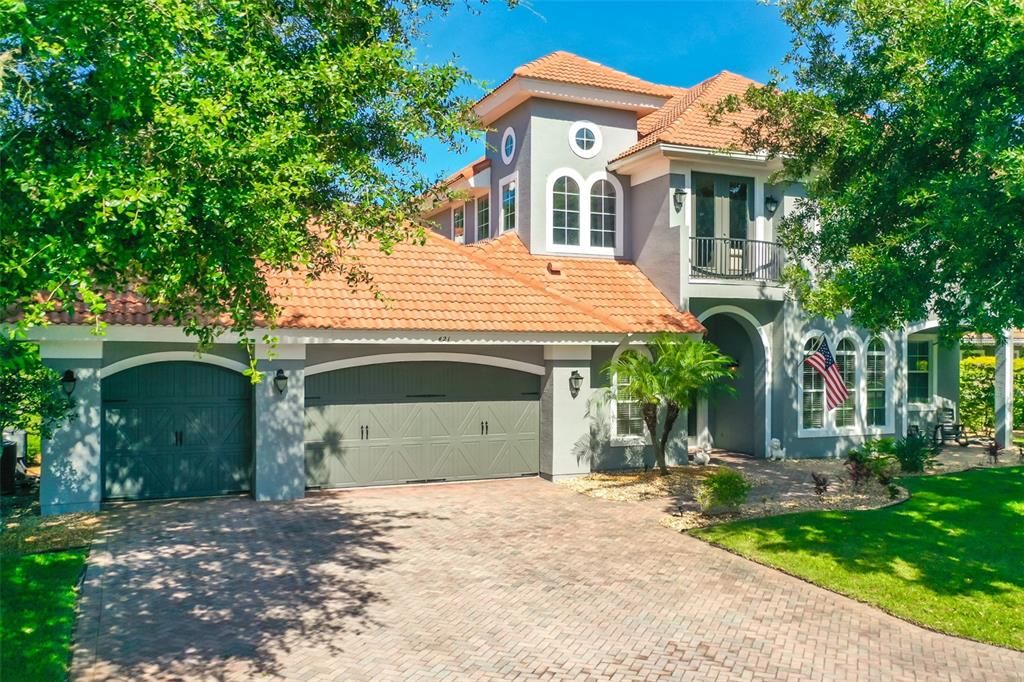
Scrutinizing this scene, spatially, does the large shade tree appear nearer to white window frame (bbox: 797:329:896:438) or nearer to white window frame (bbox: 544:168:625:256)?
white window frame (bbox: 797:329:896:438)

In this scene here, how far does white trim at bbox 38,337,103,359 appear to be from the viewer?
12.8m

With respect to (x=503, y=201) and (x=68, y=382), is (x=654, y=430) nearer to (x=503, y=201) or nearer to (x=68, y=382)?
(x=503, y=201)

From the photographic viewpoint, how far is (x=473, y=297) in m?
16.5

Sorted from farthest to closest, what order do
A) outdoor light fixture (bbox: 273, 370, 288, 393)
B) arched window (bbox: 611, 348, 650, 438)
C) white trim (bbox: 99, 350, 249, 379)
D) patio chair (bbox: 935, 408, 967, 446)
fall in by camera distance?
patio chair (bbox: 935, 408, 967, 446) < arched window (bbox: 611, 348, 650, 438) < outdoor light fixture (bbox: 273, 370, 288, 393) < white trim (bbox: 99, 350, 249, 379)

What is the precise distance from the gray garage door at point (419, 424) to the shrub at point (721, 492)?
4.84m

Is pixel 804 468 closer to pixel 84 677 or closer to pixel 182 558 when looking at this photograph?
pixel 182 558

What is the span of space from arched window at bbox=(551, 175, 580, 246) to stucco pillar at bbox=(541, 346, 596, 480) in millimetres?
4461

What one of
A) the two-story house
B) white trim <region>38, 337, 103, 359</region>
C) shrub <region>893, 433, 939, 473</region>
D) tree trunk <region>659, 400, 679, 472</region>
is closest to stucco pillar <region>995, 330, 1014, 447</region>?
the two-story house

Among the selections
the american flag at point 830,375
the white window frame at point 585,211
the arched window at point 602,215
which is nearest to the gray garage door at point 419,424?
the white window frame at point 585,211

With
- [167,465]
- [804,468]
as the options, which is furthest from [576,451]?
[167,465]

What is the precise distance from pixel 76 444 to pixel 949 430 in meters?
22.3

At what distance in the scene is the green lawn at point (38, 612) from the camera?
22.7 ft

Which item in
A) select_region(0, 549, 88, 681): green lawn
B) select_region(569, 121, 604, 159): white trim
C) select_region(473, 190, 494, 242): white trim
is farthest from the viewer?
select_region(473, 190, 494, 242): white trim

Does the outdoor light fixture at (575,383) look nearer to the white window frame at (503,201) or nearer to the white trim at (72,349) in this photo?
the white window frame at (503,201)
